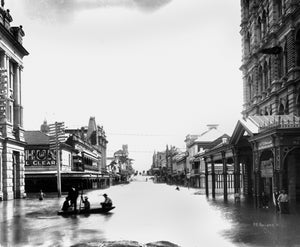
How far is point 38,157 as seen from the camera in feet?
227

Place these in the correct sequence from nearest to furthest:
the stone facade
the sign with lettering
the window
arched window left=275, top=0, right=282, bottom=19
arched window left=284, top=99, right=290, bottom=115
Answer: the stone facade → arched window left=284, top=99, right=290, bottom=115 → arched window left=275, top=0, right=282, bottom=19 → the window → the sign with lettering

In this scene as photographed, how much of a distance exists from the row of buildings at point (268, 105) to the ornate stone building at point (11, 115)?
18.9 meters

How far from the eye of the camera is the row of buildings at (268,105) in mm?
26516

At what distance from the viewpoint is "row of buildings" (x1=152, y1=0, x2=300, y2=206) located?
2652cm

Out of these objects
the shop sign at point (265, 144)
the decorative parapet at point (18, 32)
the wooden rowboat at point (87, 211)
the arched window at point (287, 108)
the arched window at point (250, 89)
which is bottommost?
the wooden rowboat at point (87, 211)

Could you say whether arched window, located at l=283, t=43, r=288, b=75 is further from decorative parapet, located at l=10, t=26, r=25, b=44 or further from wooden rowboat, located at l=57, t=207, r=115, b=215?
decorative parapet, located at l=10, t=26, r=25, b=44

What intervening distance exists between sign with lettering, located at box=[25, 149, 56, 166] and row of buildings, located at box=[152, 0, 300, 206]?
30.2 meters

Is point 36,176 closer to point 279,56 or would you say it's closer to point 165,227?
point 279,56

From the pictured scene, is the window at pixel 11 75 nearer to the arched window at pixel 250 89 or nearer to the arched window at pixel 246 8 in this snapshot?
the arched window at pixel 250 89

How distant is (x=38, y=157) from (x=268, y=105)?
3922 centimetres

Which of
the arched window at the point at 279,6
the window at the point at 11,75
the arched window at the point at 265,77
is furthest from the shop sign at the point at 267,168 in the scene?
the window at the point at 11,75

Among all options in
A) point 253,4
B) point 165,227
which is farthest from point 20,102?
point 165,227

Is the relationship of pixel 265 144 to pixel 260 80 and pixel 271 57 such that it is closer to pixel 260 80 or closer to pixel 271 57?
pixel 271 57

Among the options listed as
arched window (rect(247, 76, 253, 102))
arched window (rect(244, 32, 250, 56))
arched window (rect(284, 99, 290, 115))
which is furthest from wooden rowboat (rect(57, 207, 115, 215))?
arched window (rect(244, 32, 250, 56))
